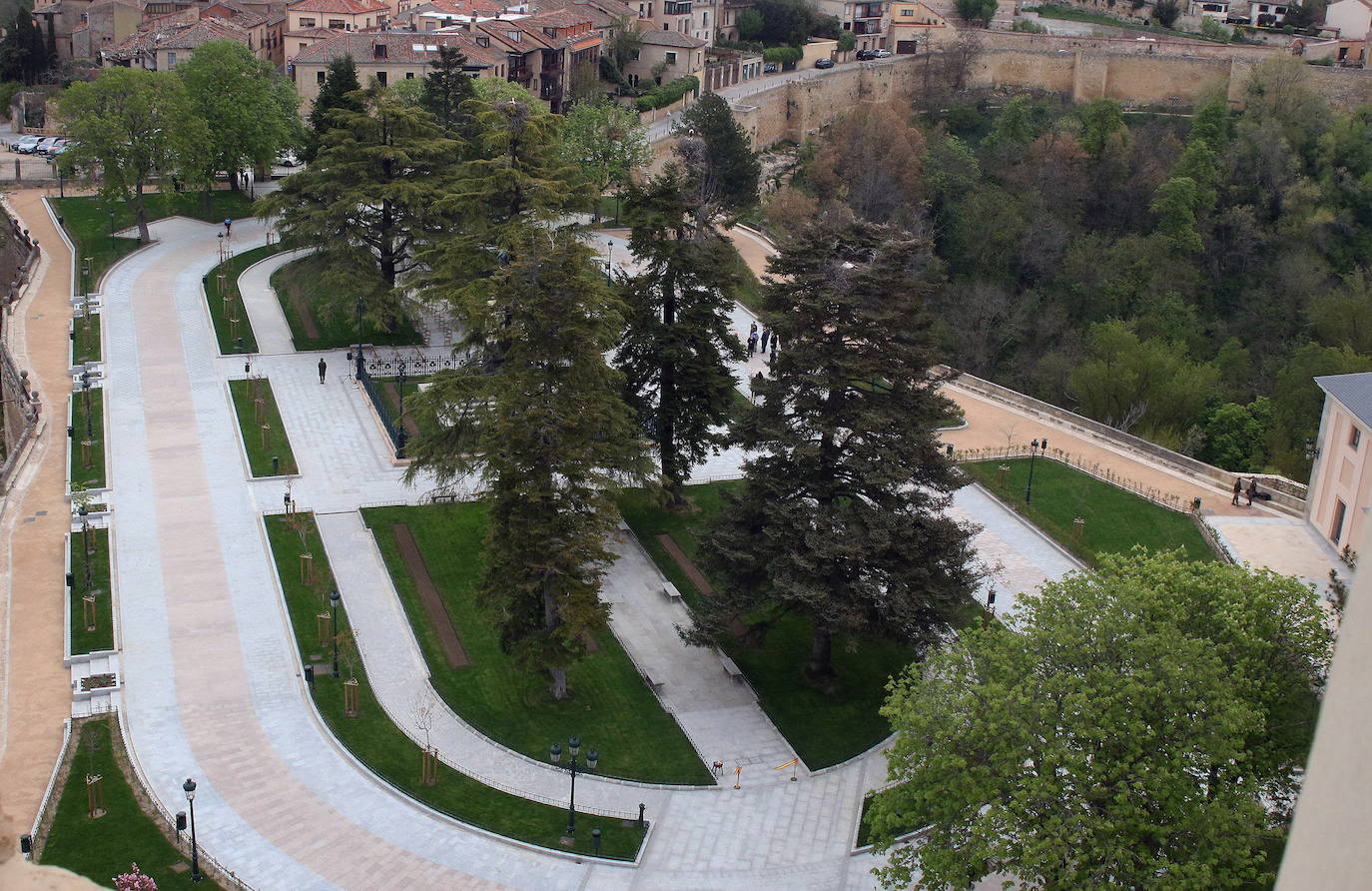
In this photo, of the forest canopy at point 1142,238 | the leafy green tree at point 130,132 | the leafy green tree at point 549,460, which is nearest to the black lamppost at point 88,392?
the leafy green tree at point 130,132

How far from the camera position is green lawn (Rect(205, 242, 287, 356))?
41.3 meters

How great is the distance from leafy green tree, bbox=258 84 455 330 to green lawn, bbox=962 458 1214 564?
16.7 metres

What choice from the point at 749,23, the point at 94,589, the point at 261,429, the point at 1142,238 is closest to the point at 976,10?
the point at 749,23

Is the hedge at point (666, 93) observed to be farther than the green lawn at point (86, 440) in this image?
Yes

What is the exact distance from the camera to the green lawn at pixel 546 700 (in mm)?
24188

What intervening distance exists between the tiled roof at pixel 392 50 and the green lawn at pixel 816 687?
128 feet

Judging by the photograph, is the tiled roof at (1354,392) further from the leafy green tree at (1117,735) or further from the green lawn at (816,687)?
the leafy green tree at (1117,735)

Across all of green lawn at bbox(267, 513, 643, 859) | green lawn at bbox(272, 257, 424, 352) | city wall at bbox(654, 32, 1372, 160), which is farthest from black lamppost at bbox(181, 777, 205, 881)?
city wall at bbox(654, 32, 1372, 160)

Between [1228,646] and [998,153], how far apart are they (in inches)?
2215

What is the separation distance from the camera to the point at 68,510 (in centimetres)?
3102

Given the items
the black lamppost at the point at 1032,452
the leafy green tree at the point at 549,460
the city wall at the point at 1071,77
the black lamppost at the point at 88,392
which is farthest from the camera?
the city wall at the point at 1071,77

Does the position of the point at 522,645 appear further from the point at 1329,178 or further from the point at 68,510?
the point at 1329,178

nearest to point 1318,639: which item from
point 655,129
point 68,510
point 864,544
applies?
point 864,544

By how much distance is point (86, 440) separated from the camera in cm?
3409
